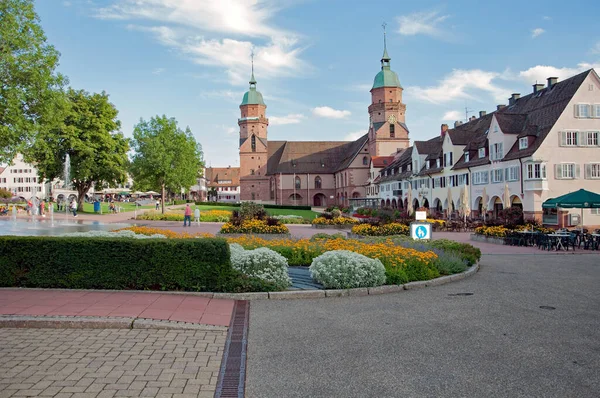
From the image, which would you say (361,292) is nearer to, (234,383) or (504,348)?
(504,348)

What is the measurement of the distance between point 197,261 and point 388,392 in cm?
585

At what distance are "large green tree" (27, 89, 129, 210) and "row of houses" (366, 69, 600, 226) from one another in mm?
32250

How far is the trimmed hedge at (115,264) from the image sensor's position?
9.85 m

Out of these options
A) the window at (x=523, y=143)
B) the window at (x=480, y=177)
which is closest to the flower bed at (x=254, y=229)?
the window at (x=523, y=143)

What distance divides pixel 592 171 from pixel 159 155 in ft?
132

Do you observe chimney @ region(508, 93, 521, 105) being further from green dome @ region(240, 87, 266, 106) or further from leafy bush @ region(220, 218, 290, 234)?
green dome @ region(240, 87, 266, 106)

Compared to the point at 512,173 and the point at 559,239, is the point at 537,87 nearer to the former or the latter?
the point at 512,173

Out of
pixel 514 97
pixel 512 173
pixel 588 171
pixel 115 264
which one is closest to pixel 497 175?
pixel 512 173

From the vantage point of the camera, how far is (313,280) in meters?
11.4

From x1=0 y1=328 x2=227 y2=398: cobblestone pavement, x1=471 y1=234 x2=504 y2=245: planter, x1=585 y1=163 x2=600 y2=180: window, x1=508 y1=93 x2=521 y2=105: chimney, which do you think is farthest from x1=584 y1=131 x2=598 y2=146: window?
x1=0 y1=328 x2=227 y2=398: cobblestone pavement

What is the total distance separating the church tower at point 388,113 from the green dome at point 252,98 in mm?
26941

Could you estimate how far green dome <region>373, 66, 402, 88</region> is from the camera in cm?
8684

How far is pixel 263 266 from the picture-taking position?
10.7 m

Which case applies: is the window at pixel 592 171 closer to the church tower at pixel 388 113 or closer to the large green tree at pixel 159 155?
the large green tree at pixel 159 155
